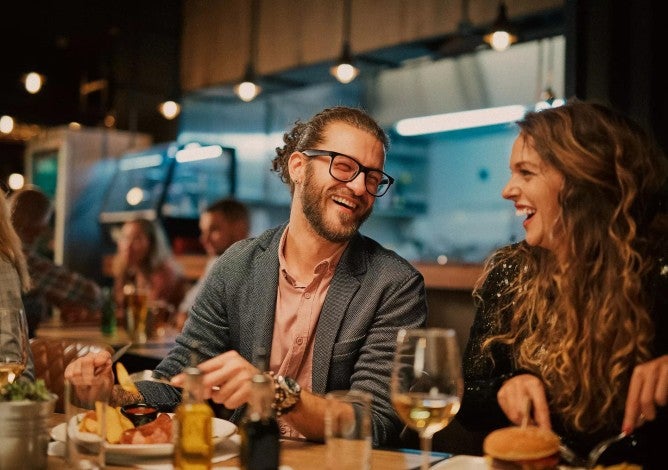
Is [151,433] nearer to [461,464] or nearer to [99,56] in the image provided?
[461,464]

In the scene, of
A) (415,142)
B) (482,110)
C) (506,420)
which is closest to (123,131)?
(415,142)

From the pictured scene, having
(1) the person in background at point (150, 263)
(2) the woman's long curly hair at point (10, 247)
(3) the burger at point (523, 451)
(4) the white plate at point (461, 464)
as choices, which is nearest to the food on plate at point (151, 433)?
(4) the white plate at point (461, 464)

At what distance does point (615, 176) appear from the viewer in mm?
1937

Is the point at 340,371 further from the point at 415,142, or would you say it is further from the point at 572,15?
the point at 415,142

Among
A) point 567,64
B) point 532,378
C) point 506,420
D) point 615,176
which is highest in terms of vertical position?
point 567,64

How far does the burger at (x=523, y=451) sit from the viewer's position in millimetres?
1305

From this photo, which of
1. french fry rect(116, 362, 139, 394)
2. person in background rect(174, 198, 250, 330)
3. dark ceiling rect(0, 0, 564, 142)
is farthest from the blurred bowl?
dark ceiling rect(0, 0, 564, 142)

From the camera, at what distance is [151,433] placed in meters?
1.59

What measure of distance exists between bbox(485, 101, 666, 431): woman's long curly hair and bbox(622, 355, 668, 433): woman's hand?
0.22 meters

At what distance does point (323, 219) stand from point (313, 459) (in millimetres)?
858

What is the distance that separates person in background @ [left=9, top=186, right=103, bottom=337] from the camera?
4.70 meters

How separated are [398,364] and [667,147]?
225cm

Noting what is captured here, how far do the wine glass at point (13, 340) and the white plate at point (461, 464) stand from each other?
0.88 m

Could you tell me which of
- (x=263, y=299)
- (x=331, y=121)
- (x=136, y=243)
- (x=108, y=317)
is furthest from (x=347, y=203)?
(x=136, y=243)
